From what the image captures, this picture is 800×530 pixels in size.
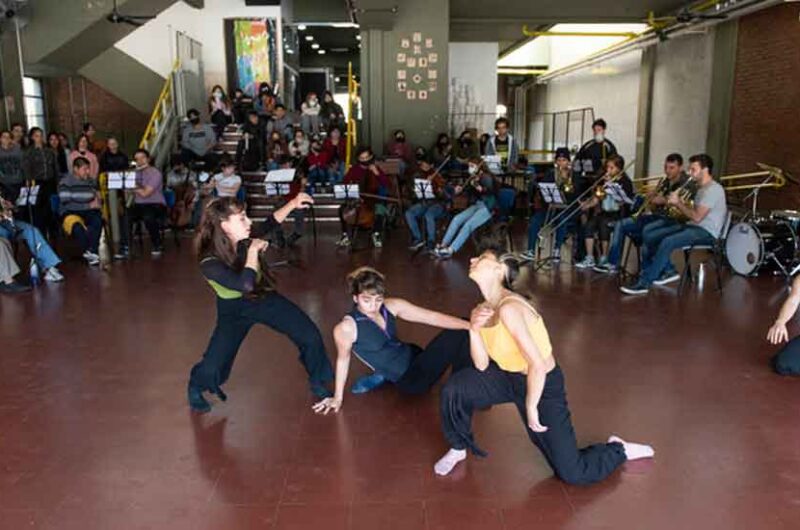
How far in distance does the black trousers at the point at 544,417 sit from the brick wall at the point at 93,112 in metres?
14.0

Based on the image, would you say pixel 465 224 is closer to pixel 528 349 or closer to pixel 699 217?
pixel 699 217

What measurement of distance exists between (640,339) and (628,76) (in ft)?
36.7

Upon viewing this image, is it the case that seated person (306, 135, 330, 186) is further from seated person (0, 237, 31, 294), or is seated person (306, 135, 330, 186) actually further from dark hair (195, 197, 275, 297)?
dark hair (195, 197, 275, 297)

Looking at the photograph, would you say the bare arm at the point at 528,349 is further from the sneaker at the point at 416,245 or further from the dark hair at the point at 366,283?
the sneaker at the point at 416,245

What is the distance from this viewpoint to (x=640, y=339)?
16.7ft

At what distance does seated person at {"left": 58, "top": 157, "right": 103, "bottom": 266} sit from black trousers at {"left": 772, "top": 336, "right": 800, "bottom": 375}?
6890 millimetres

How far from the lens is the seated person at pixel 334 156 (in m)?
11.0

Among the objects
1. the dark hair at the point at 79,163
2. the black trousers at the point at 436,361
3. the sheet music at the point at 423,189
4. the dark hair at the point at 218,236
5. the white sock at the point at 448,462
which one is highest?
the dark hair at the point at 79,163

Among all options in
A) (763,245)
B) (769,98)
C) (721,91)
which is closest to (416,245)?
(763,245)

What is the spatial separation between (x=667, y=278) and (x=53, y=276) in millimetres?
6123

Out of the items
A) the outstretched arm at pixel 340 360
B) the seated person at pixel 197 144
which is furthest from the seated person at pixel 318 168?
the outstretched arm at pixel 340 360

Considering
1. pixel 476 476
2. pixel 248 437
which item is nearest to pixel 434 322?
pixel 476 476

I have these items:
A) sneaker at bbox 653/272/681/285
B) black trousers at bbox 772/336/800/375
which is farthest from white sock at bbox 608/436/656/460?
sneaker at bbox 653/272/681/285

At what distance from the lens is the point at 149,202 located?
8.80m
